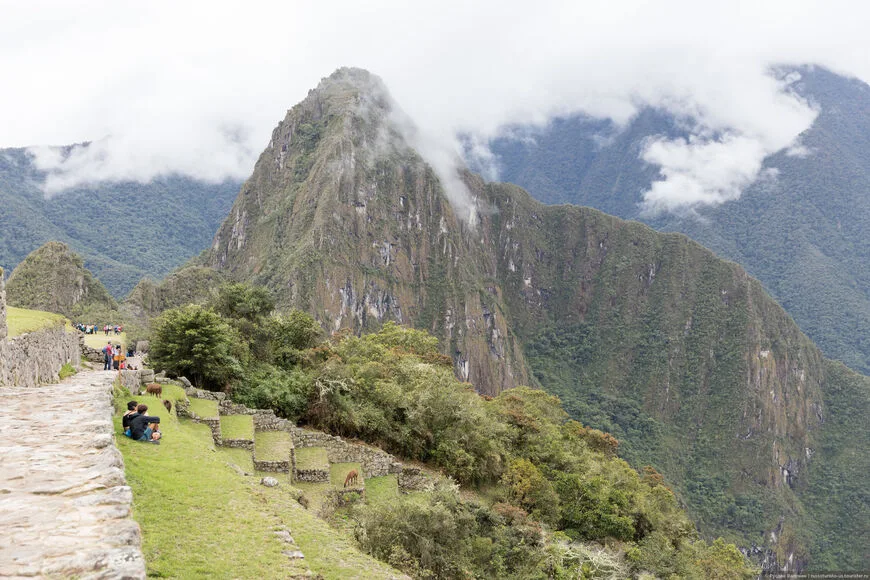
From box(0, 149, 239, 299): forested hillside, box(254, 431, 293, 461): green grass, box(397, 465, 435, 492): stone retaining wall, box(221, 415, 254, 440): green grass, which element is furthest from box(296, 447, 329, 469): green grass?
box(0, 149, 239, 299): forested hillside

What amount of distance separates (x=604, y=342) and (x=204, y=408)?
18963cm

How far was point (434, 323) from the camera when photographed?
15500cm

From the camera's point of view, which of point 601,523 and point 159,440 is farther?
point 601,523

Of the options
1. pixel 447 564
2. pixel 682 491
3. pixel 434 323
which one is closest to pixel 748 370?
pixel 682 491

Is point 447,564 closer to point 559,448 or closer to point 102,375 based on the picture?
point 102,375

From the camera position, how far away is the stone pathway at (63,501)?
13.5 ft

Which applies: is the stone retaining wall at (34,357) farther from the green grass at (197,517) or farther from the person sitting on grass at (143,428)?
the green grass at (197,517)

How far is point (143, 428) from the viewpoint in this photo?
11070mm

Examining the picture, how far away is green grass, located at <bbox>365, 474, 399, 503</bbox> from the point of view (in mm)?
17562

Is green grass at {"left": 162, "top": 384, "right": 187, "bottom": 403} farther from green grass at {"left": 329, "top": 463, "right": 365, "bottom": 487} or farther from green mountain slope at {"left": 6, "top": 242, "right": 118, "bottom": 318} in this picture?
green mountain slope at {"left": 6, "top": 242, "right": 118, "bottom": 318}

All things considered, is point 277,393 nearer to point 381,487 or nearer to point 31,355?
point 381,487

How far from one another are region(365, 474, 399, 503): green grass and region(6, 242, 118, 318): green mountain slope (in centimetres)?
5690

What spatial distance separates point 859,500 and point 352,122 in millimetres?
153849

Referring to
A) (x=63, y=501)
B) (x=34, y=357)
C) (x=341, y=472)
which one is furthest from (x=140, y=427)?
(x=341, y=472)
